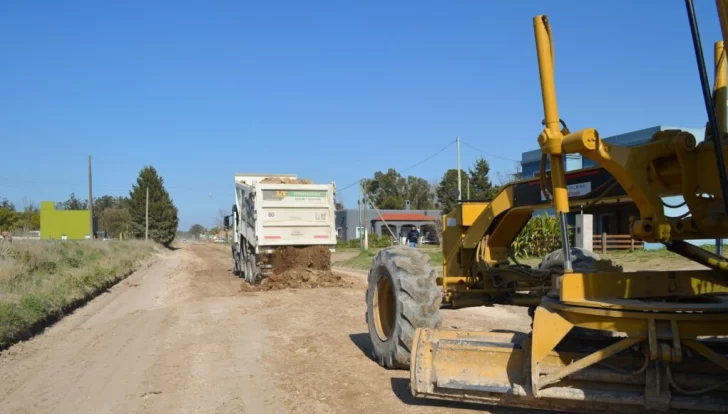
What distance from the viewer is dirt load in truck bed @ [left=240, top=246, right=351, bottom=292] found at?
1819 centimetres

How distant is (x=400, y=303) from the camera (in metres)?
6.88

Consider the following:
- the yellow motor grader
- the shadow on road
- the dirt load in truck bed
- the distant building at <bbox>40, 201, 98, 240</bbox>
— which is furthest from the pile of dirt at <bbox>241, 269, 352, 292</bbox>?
the distant building at <bbox>40, 201, 98, 240</bbox>

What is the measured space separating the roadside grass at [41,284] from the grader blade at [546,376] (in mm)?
7160

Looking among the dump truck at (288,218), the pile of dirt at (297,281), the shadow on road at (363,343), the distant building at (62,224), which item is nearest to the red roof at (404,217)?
the distant building at (62,224)

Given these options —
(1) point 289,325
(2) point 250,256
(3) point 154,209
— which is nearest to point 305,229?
(2) point 250,256

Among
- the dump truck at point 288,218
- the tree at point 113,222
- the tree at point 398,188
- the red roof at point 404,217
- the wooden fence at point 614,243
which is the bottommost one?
the wooden fence at point 614,243

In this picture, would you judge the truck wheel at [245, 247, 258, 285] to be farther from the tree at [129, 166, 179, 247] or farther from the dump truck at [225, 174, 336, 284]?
the tree at [129, 166, 179, 247]

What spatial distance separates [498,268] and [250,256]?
13803 mm

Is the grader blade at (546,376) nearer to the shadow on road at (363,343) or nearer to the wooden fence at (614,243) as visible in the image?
the shadow on road at (363,343)

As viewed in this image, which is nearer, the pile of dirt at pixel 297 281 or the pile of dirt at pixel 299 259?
the pile of dirt at pixel 297 281

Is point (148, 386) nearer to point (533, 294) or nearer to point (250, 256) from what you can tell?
point (533, 294)

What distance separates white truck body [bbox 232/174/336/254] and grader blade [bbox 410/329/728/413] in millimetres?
13350

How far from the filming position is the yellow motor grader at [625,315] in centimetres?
444

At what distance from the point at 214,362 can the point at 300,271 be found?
10.4 m
